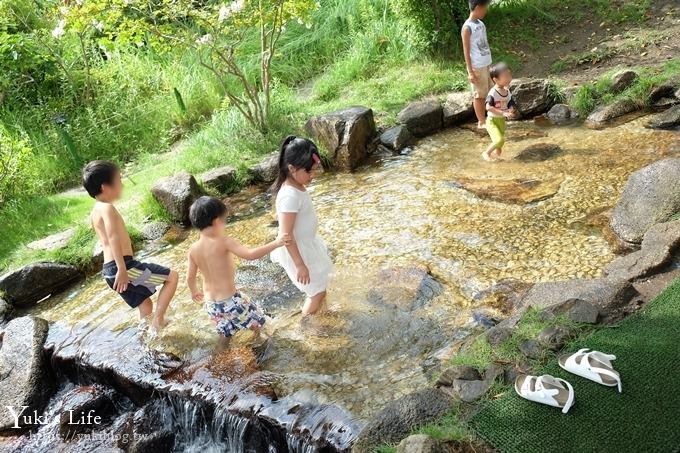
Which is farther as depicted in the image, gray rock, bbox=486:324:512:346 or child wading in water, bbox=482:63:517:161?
child wading in water, bbox=482:63:517:161

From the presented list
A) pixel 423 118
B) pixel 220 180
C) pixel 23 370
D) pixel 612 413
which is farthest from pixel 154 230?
pixel 612 413

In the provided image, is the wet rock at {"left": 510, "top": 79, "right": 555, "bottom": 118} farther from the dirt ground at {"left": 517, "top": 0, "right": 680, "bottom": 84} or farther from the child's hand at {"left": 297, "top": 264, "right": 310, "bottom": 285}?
the child's hand at {"left": 297, "top": 264, "right": 310, "bottom": 285}

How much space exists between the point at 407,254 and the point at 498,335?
172 cm

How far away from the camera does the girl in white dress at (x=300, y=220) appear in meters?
3.87

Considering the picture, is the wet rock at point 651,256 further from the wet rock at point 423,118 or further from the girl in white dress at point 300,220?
the wet rock at point 423,118

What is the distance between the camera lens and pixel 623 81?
7.49 meters

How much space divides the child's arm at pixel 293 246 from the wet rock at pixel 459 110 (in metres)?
4.71

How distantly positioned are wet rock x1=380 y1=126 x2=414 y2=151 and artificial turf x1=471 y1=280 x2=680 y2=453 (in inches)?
188

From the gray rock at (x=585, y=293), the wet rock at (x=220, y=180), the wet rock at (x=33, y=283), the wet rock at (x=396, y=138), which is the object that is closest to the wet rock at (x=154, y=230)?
the wet rock at (x=220, y=180)

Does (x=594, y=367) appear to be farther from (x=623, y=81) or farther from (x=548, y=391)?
(x=623, y=81)

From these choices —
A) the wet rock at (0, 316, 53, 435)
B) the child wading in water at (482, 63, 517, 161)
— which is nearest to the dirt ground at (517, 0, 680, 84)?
the child wading in water at (482, 63, 517, 161)

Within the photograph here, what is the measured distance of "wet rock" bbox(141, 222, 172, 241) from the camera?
6.76 m

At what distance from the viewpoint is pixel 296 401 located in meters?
3.74

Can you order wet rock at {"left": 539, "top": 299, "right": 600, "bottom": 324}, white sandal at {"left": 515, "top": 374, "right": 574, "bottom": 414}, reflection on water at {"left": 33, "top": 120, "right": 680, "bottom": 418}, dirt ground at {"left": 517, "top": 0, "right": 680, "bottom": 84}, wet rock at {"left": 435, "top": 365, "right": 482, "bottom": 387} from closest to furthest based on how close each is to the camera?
white sandal at {"left": 515, "top": 374, "right": 574, "bottom": 414}
wet rock at {"left": 435, "top": 365, "right": 482, "bottom": 387}
wet rock at {"left": 539, "top": 299, "right": 600, "bottom": 324}
reflection on water at {"left": 33, "top": 120, "right": 680, "bottom": 418}
dirt ground at {"left": 517, "top": 0, "right": 680, "bottom": 84}
